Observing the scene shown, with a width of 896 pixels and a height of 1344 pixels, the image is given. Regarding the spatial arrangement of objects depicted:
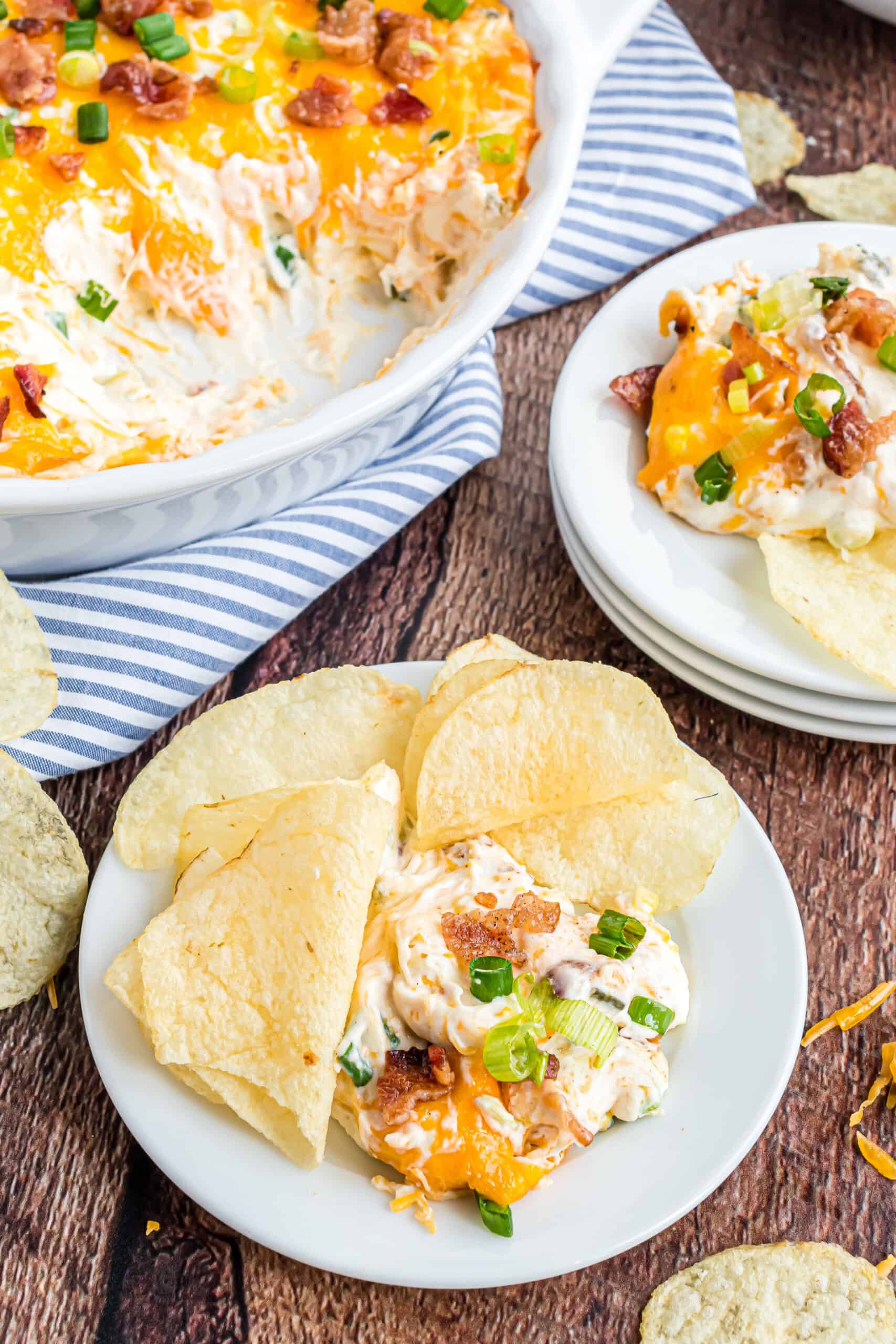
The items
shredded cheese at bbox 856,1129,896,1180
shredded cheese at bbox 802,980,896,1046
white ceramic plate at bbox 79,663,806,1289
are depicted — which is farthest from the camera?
shredded cheese at bbox 802,980,896,1046

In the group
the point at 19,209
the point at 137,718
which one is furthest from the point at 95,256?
the point at 137,718

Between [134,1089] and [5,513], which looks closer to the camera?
[134,1089]

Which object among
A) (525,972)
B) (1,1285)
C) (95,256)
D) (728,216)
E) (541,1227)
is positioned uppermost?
(95,256)

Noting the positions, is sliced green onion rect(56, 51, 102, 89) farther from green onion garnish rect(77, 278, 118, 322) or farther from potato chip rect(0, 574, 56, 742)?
potato chip rect(0, 574, 56, 742)

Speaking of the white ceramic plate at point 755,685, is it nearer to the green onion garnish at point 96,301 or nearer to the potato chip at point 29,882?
the potato chip at point 29,882

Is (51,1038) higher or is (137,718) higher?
(137,718)

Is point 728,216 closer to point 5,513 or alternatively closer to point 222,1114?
point 5,513

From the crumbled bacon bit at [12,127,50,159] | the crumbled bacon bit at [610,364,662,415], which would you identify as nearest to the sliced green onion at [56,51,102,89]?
the crumbled bacon bit at [12,127,50,159]
